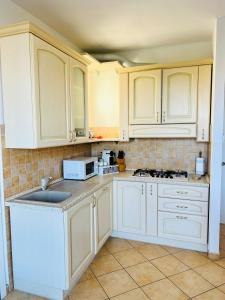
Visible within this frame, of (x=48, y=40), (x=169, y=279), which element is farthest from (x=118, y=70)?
(x=169, y=279)

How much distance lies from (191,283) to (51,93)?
6.80ft

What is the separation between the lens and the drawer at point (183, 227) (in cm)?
239

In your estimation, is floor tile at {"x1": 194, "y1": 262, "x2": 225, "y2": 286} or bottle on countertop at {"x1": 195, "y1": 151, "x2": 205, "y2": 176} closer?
floor tile at {"x1": 194, "y1": 262, "x2": 225, "y2": 286}

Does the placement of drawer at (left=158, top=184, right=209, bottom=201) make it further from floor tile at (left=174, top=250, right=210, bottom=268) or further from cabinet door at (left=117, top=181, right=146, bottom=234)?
floor tile at (left=174, top=250, right=210, bottom=268)

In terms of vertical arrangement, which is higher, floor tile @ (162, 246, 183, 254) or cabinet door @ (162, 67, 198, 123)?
cabinet door @ (162, 67, 198, 123)

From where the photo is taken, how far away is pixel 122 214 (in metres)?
2.69

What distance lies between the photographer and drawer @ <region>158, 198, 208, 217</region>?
2.37 m

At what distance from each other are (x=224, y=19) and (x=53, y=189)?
2.34 m

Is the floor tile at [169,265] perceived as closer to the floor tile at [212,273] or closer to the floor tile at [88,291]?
the floor tile at [212,273]

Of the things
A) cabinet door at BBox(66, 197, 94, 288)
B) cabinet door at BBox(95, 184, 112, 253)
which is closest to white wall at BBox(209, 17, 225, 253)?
cabinet door at BBox(95, 184, 112, 253)

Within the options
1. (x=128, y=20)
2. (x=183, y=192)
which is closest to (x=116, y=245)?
(x=183, y=192)

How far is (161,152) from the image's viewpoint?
9.83 feet

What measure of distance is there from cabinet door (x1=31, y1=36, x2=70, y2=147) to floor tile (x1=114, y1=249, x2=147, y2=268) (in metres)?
1.36

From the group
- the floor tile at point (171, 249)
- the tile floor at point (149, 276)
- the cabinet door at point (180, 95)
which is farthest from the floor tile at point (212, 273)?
the cabinet door at point (180, 95)
